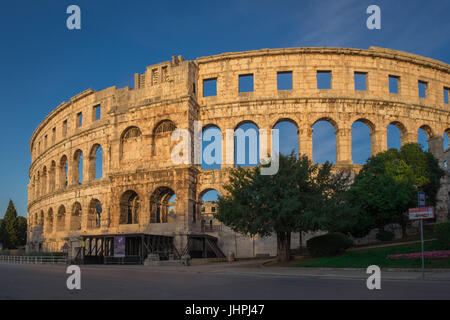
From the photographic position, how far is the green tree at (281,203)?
2338 centimetres

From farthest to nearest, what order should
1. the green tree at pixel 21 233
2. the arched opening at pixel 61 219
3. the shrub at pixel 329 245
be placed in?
the green tree at pixel 21 233 < the arched opening at pixel 61 219 < the shrub at pixel 329 245

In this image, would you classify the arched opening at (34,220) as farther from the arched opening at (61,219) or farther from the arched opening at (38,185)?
the arched opening at (61,219)

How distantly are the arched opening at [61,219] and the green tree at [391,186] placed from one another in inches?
1414

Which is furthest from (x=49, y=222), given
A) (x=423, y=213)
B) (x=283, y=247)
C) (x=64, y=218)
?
(x=423, y=213)

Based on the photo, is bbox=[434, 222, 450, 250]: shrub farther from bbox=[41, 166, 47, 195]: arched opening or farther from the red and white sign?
bbox=[41, 166, 47, 195]: arched opening

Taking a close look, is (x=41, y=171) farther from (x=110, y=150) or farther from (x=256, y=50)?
(x=256, y=50)

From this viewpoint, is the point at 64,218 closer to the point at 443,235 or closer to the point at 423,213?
the point at 443,235

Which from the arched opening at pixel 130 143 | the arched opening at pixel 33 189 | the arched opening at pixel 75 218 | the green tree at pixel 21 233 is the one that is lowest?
the green tree at pixel 21 233

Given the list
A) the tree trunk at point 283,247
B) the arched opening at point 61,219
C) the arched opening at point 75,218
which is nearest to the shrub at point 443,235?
the tree trunk at point 283,247

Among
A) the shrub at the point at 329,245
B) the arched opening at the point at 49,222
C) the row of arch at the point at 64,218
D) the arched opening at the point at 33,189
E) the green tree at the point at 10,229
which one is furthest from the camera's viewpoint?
the green tree at the point at 10,229

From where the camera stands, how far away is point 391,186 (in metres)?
29.1

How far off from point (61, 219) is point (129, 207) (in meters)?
15.4

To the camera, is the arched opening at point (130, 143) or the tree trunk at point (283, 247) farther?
the arched opening at point (130, 143)

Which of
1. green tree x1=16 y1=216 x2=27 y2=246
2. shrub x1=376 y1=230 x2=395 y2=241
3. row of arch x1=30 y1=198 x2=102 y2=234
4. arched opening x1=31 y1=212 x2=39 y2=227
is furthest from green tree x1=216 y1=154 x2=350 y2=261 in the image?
green tree x1=16 y1=216 x2=27 y2=246
